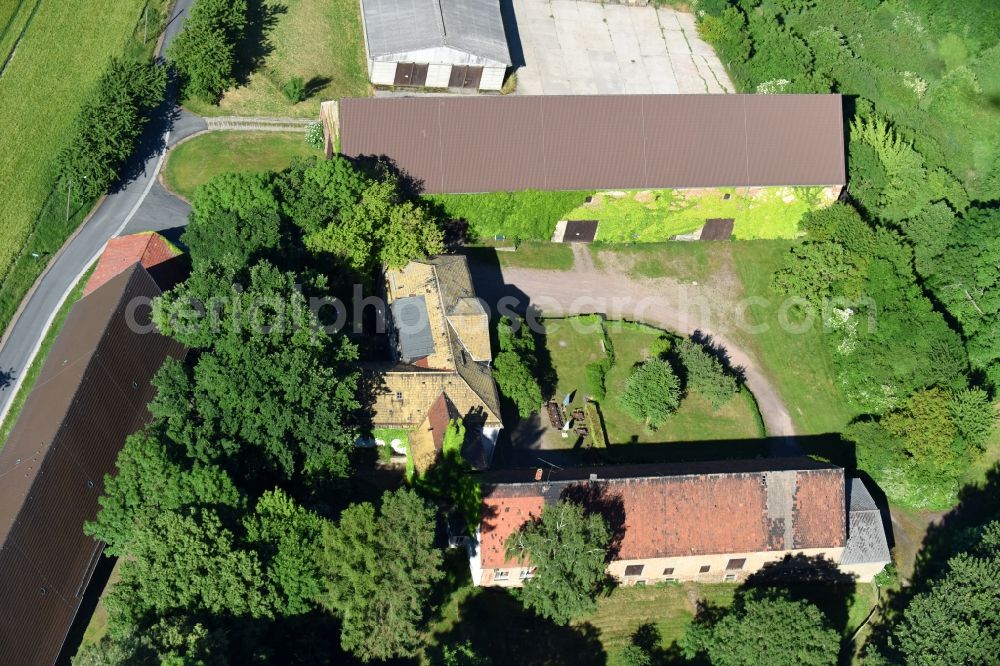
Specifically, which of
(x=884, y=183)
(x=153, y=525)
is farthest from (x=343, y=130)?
(x=884, y=183)

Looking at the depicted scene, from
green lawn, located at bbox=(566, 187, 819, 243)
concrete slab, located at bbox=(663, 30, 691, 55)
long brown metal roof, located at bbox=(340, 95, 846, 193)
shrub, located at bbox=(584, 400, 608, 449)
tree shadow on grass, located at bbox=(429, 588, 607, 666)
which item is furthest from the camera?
concrete slab, located at bbox=(663, 30, 691, 55)

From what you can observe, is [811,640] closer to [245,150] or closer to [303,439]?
[303,439]

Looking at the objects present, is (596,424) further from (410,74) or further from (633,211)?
(410,74)

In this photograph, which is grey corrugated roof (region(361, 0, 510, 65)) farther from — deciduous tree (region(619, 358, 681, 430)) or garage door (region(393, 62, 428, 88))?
deciduous tree (region(619, 358, 681, 430))

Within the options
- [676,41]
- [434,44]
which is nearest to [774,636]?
[434,44]

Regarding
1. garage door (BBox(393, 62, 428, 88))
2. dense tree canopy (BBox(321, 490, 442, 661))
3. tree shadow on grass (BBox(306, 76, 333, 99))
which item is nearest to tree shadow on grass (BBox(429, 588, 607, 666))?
dense tree canopy (BBox(321, 490, 442, 661))

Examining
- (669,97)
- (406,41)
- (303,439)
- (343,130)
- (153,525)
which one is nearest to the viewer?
(153,525)

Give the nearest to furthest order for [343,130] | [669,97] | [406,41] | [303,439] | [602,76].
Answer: [303,439] < [343,130] < [669,97] < [406,41] < [602,76]
